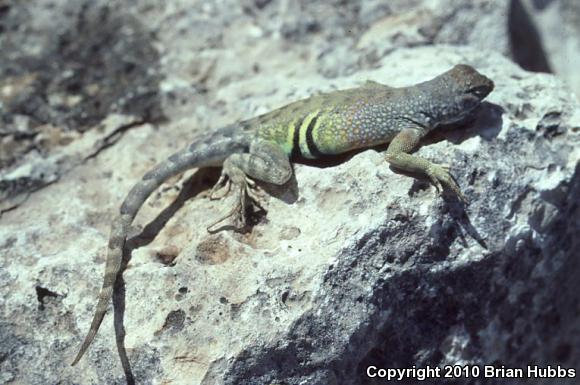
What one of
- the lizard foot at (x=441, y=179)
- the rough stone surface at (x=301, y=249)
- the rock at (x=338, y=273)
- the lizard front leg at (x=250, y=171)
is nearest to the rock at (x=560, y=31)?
the rough stone surface at (x=301, y=249)

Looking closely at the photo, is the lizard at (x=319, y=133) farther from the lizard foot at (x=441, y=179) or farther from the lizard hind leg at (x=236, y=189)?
the lizard foot at (x=441, y=179)

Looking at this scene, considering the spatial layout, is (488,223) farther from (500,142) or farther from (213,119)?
(213,119)

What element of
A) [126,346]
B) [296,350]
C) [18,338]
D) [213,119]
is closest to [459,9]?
[213,119]

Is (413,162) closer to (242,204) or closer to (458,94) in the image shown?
(458,94)

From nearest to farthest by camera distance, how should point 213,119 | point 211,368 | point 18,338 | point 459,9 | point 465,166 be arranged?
point 211,368
point 18,338
point 465,166
point 213,119
point 459,9

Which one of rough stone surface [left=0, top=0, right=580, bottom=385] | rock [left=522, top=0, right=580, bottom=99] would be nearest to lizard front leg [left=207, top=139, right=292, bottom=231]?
rough stone surface [left=0, top=0, right=580, bottom=385]

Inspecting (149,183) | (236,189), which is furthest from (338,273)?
(149,183)

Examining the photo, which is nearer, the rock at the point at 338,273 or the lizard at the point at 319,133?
the rock at the point at 338,273

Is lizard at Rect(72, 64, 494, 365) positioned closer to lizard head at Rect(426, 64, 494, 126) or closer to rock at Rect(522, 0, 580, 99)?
lizard head at Rect(426, 64, 494, 126)
